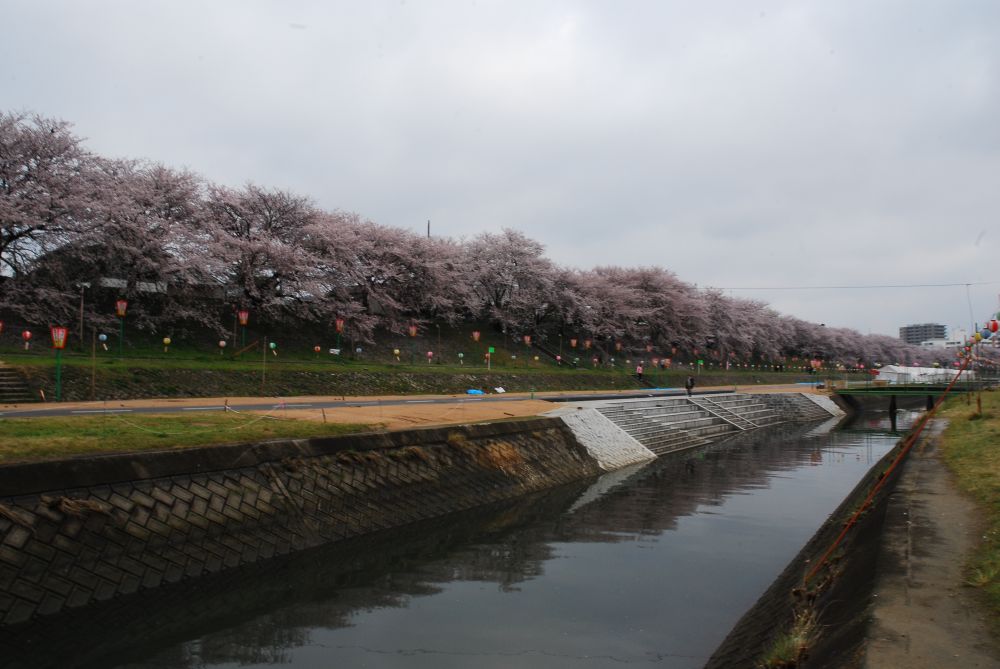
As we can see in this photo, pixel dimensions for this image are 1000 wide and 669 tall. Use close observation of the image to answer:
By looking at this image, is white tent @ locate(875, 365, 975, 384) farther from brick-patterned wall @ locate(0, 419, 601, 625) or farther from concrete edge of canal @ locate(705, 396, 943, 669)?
brick-patterned wall @ locate(0, 419, 601, 625)

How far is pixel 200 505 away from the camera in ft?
38.7

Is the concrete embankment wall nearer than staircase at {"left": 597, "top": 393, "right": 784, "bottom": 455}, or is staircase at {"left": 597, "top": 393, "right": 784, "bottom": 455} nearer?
the concrete embankment wall

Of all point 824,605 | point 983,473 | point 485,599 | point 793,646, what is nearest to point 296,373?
point 485,599

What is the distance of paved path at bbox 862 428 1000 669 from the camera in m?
5.38

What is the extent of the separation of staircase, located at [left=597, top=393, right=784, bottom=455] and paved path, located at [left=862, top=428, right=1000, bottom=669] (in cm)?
2088

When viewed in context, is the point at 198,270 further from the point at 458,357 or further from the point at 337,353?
the point at 458,357

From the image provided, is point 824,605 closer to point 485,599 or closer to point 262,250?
point 485,599

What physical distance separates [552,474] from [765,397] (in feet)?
129

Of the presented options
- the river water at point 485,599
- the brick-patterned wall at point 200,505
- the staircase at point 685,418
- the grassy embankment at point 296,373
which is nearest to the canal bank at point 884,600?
the river water at point 485,599

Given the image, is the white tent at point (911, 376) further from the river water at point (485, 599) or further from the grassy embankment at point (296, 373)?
the river water at point (485, 599)

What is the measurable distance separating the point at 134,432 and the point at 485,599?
8.38 m

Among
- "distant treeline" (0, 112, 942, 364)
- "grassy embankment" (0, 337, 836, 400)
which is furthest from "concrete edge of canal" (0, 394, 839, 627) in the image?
"distant treeline" (0, 112, 942, 364)

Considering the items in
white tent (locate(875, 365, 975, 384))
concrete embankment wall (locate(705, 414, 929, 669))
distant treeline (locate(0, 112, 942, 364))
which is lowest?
concrete embankment wall (locate(705, 414, 929, 669))

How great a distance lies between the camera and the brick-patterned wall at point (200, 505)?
9.33m
